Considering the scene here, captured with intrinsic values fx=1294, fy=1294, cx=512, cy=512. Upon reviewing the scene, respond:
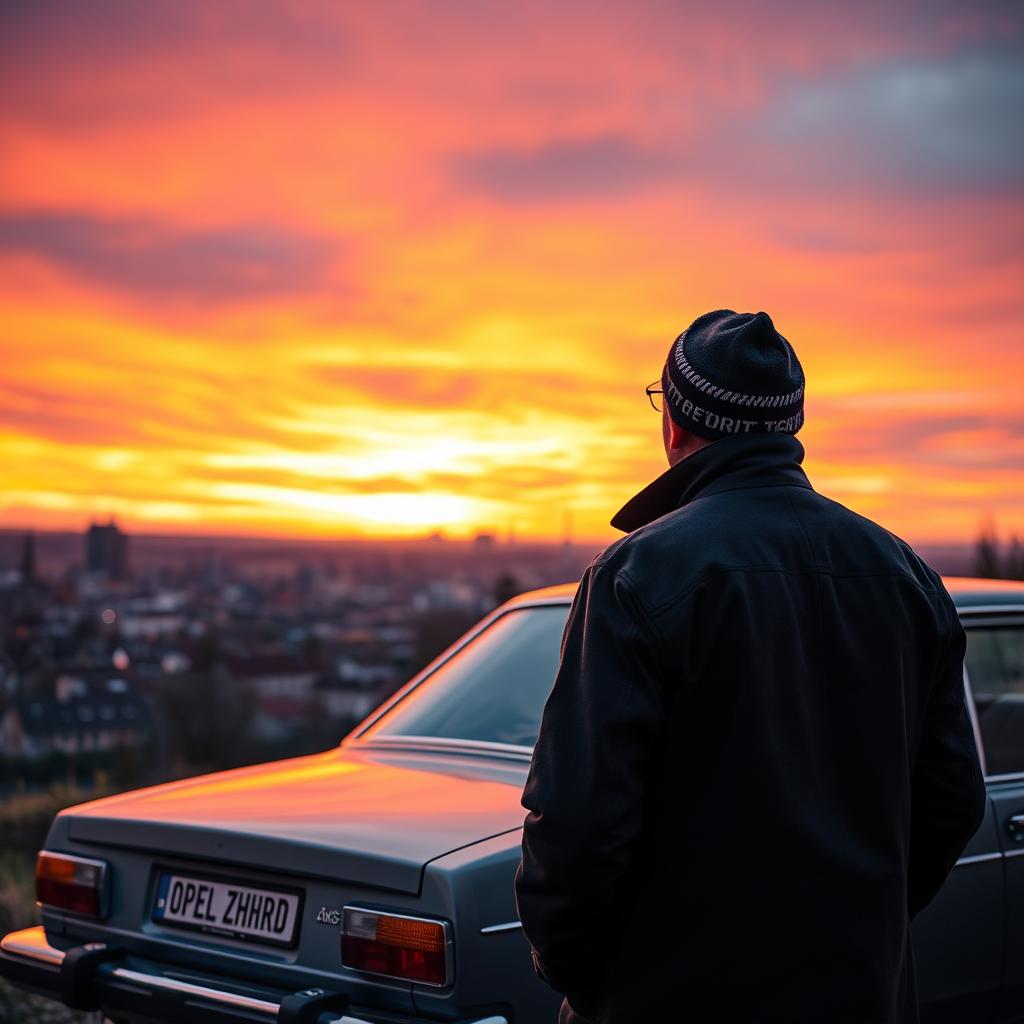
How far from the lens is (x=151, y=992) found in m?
3.46

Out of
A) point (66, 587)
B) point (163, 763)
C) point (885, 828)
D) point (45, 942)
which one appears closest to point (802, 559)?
point (885, 828)

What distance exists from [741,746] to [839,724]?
20cm

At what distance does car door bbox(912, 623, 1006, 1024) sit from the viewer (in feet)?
12.0

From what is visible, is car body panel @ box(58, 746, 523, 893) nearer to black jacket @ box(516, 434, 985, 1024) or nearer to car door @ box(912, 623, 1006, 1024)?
black jacket @ box(516, 434, 985, 1024)

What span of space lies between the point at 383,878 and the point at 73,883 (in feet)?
4.20

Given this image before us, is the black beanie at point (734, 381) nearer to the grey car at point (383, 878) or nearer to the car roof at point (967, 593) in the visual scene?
the grey car at point (383, 878)

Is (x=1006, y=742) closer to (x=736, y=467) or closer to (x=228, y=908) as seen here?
(x=228, y=908)

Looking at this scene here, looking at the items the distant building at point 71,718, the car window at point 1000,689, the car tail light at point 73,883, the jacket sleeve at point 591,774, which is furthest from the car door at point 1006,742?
the distant building at point 71,718

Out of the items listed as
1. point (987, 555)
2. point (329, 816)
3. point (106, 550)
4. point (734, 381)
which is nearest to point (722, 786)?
point (734, 381)

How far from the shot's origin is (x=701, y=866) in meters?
2.00

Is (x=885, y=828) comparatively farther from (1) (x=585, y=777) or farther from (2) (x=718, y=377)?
(2) (x=718, y=377)

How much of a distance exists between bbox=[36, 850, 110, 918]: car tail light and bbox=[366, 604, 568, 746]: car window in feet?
3.43

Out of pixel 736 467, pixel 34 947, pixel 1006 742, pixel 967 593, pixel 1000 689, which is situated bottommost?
pixel 34 947

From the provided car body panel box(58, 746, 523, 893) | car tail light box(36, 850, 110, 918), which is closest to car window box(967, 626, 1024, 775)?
car body panel box(58, 746, 523, 893)
